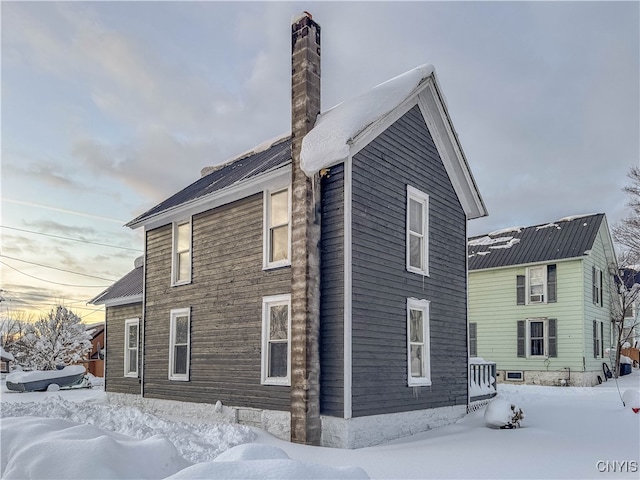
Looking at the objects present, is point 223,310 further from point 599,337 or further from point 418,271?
point 599,337

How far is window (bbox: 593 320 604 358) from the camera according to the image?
24.9m

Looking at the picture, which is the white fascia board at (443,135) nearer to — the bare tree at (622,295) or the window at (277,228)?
the window at (277,228)

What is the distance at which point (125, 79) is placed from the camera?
1563cm

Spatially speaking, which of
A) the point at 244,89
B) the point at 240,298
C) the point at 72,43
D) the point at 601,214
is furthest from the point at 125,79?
the point at 601,214

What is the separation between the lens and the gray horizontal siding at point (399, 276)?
425 inches

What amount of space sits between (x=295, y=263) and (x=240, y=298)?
2.53 meters

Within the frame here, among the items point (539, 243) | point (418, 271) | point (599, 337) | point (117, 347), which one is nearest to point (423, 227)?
point (418, 271)

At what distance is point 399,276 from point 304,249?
2439 mm

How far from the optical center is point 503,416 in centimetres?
1200

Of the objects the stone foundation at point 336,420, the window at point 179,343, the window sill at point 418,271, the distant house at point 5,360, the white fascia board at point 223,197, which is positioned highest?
the white fascia board at point 223,197

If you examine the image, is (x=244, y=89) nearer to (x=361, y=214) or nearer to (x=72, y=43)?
(x=72, y=43)

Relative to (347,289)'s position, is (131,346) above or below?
Answer: below

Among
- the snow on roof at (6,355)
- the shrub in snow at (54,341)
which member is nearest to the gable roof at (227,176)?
the shrub in snow at (54,341)

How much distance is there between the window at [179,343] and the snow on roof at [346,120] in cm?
600
